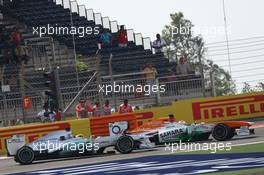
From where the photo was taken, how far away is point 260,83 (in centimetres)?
2334

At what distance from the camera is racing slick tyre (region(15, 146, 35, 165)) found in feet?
54.0

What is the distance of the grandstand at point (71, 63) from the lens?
931 inches

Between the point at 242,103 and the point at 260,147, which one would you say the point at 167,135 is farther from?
the point at 242,103

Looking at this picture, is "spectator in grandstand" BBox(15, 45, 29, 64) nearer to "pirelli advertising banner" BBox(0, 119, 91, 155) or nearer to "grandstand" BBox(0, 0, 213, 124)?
"grandstand" BBox(0, 0, 213, 124)

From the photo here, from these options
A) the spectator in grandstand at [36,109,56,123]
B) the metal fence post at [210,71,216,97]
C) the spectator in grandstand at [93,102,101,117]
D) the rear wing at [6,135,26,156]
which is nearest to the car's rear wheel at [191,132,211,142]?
the rear wing at [6,135,26,156]

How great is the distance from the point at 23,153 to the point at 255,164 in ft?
22.6

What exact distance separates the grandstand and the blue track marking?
9252 mm

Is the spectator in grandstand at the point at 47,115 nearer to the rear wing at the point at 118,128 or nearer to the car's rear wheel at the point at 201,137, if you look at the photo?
the rear wing at the point at 118,128

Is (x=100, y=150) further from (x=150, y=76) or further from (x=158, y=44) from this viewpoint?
(x=158, y=44)

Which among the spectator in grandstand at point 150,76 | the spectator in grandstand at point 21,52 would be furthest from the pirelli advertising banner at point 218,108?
the spectator in grandstand at point 21,52

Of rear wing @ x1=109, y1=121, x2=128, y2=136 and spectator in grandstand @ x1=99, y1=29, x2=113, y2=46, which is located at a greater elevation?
spectator in grandstand @ x1=99, y1=29, x2=113, y2=46

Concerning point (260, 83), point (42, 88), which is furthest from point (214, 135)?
point (42, 88)

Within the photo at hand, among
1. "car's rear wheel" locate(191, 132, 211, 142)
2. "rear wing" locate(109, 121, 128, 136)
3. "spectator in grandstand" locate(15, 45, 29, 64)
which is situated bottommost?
"car's rear wheel" locate(191, 132, 211, 142)

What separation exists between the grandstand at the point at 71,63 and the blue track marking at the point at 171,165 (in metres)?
9.25
